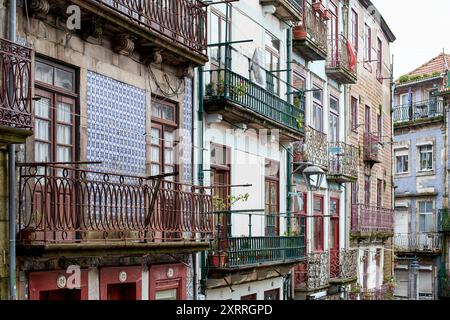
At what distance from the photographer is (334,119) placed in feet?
83.6

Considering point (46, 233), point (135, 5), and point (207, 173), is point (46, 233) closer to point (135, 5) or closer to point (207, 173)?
point (135, 5)

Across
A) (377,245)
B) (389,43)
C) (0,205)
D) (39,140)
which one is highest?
(389,43)

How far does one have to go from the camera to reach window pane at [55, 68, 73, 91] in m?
11.1

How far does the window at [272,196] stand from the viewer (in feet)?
62.5

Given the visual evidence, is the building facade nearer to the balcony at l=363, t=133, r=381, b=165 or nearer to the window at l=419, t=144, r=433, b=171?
the window at l=419, t=144, r=433, b=171

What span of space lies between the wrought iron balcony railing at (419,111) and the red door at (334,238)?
14.8 m

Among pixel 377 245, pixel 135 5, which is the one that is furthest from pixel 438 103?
pixel 135 5

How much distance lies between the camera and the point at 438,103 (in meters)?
38.6

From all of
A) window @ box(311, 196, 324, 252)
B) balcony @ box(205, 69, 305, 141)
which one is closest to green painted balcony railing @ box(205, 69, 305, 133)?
balcony @ box(205, 69, 305, 141)

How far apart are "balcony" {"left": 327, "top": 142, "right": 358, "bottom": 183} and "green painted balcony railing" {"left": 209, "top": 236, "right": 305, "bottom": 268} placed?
16.9 feet

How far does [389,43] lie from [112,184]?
2413cm

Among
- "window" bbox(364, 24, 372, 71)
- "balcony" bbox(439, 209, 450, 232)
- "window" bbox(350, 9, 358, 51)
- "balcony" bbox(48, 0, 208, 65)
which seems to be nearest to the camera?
"balcony" bbox(48, 0, 208, 65)

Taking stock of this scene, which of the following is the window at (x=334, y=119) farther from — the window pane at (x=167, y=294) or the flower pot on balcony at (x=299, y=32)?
the window pane at (x=167, y=294)

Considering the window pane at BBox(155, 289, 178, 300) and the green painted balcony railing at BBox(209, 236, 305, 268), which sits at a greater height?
the green painted balcony railing at BBox(209, 236, 305, 268)
